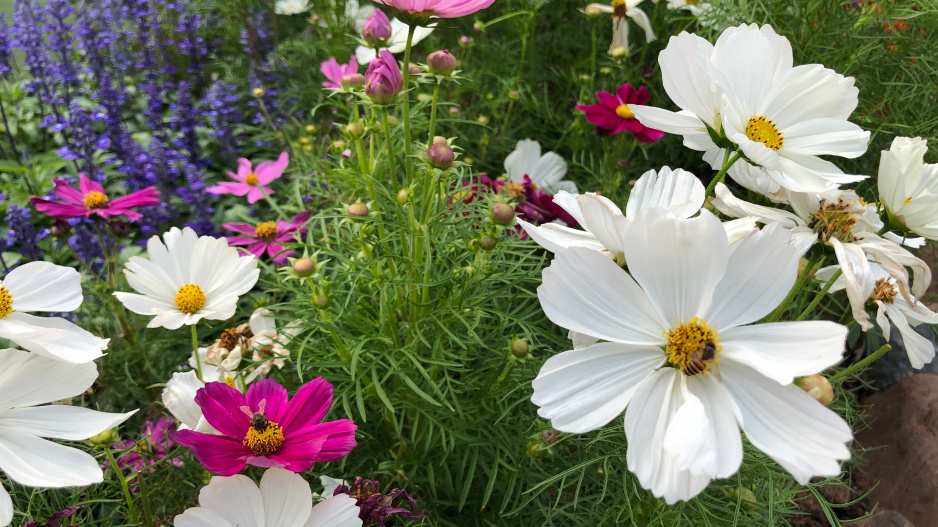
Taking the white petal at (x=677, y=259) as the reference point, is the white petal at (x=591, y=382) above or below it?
below

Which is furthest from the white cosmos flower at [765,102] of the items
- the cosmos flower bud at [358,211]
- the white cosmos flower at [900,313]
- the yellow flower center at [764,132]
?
the cosmos flower bud at [358,211]

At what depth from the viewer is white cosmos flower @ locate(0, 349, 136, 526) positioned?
0.61 metres

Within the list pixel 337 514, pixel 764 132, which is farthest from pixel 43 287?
pixel 764 132

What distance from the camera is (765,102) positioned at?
66 cm

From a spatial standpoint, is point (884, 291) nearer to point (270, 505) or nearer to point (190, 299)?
point (270, 505)

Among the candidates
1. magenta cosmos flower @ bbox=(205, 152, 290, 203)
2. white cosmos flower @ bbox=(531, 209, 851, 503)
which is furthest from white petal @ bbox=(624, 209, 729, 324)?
magenta cosmos flower @ bbox=(205, 152, 290, 203)

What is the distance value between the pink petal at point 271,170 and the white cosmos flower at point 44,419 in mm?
965

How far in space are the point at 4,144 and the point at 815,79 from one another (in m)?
2.12

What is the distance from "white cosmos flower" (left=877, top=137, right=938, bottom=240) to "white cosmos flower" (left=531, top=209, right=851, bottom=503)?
205mm

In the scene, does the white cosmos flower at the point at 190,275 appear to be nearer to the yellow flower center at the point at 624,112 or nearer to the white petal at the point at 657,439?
the white petal at the point at 657,439

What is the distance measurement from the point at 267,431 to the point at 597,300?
1.17 feet

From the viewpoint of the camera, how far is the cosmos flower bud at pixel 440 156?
2.58ft

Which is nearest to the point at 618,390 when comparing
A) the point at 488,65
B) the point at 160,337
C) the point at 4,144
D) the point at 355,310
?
the point at 355,310

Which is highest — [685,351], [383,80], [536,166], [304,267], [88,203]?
[383,80]
